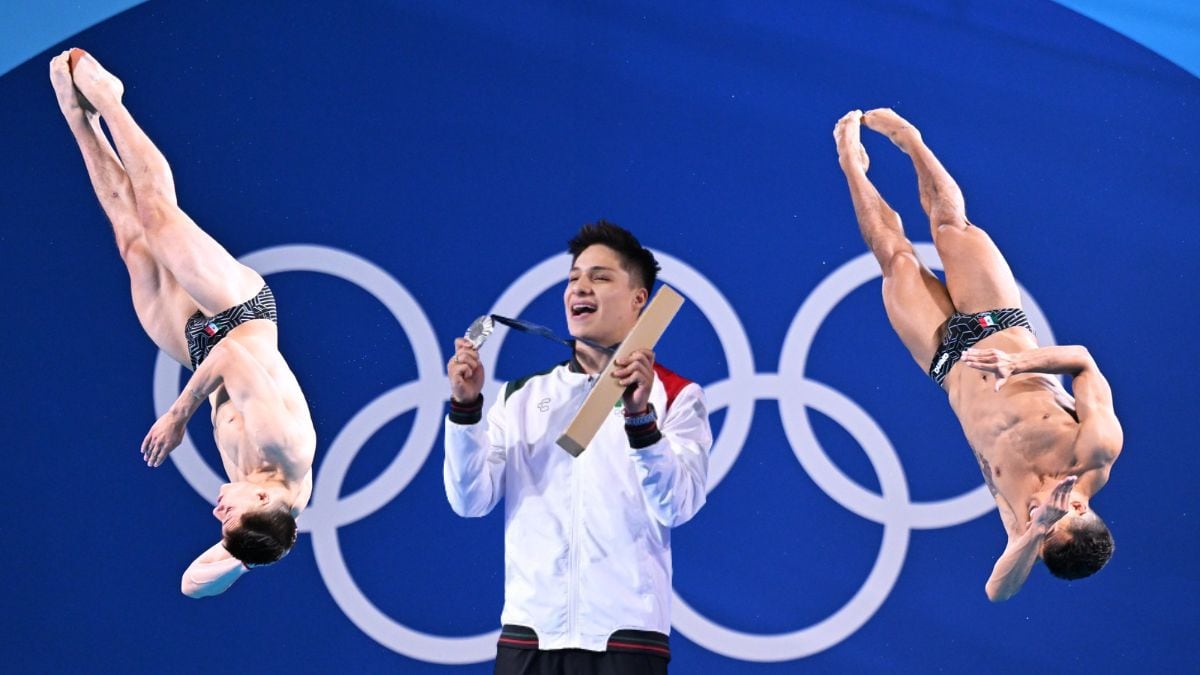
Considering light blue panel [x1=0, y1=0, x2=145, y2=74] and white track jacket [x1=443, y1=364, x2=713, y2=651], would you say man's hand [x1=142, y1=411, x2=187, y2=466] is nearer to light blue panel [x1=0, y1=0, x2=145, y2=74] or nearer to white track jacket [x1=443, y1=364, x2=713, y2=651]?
white track jacket [x1=443, y1=364, x2=713, y2=651]

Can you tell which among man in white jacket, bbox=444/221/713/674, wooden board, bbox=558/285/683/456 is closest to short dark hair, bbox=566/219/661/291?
man in white jacket, bbox=444/221/713/674

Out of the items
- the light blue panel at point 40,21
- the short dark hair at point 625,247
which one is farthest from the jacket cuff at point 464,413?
the light blue panel at point 40,21

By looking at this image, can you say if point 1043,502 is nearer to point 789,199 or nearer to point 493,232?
point 789,199

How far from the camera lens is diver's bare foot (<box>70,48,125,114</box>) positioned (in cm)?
511

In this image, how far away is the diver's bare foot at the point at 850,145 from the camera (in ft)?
17.6

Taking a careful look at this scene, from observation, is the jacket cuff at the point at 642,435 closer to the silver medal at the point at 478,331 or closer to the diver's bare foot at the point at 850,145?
the silver medal at the point at 478,331

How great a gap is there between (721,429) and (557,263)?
1076 millimetres

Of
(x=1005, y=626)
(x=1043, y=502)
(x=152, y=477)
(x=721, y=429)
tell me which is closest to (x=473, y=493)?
(x=1043, y=502)

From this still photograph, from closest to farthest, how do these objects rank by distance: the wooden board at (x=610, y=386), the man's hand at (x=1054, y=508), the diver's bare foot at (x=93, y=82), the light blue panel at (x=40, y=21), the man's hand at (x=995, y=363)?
the wooden board at (x=610, y=386) < the man's hand at (x=995, y=363) < the man's hand at (x=1054, y=508) < the diver's bare foot at (x=93, y=82) < the light blue panel at (x=40, y=21)

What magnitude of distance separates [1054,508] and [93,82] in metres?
3.78

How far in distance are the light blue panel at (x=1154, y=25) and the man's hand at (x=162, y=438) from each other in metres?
4.59

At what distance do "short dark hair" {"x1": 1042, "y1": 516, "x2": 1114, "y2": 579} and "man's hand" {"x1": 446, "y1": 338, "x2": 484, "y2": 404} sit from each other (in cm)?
198

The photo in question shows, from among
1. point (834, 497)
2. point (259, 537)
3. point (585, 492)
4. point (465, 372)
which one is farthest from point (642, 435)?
point (834, 497)

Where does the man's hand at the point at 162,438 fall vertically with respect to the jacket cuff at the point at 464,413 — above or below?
below
